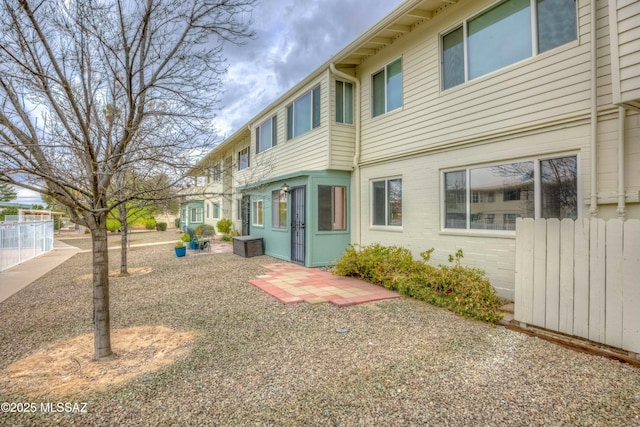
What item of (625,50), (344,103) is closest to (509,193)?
(625,50)

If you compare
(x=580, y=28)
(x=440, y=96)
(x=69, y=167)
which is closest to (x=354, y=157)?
(x=440, y=96)

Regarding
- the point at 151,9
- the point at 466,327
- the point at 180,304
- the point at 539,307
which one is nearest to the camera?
the point at 151,9

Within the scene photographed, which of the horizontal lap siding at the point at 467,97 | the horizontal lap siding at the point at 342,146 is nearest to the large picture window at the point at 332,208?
the horizontal lap siding at the point at 342,146

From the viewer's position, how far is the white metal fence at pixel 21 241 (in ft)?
31.7

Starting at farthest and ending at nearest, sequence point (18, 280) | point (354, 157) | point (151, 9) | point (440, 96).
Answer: point (354, 157) < point (18, 280) < point (440, 96) < point (151, 9)

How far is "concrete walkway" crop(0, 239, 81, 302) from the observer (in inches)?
289

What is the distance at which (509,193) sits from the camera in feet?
19.1

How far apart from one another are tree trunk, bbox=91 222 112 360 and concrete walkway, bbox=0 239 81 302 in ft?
14.7

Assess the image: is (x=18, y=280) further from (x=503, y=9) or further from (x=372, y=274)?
(x=503, y=9)

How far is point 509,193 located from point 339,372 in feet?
14.5

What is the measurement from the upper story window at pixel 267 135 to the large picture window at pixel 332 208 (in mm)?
4104

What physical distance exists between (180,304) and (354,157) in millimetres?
5849

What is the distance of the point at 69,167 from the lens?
368cm

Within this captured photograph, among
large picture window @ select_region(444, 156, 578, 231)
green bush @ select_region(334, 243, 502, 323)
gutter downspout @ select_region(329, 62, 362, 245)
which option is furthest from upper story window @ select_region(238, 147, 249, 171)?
large picture window @ select_region(444, 156, 578, 231)
